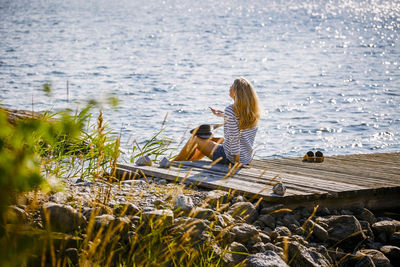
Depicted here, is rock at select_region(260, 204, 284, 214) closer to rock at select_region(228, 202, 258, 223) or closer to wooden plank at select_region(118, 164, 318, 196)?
rock at select_region(228, 202, 258, 223)

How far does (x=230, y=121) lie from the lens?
600 centimetres

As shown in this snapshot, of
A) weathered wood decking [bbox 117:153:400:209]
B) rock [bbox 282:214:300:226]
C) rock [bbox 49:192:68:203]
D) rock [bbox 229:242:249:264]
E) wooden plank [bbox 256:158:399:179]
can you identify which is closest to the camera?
rock [bbox 229:242:249:264]

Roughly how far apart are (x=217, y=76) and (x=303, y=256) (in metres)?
18.6

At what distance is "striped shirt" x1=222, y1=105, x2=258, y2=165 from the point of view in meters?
6.00

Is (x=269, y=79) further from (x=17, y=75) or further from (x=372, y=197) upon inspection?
(x=372, y=197)

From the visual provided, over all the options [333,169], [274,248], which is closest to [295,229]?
[274,248]

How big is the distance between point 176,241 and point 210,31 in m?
42.3

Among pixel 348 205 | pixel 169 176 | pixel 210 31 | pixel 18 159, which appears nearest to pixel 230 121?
pixel 169 176

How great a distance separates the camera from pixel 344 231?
4234mm

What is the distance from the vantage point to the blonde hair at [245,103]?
5852 mm

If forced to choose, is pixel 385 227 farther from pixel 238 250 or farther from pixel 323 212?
pixel 238 250

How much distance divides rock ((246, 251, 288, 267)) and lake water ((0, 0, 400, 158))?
1.46 m

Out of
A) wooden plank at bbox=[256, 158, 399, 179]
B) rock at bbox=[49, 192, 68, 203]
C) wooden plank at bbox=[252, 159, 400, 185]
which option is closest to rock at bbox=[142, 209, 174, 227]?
rock at bbox=[49, 192, 68, 203]

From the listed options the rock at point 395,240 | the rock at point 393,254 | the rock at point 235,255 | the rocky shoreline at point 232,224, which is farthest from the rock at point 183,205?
the rock at point 395,240
